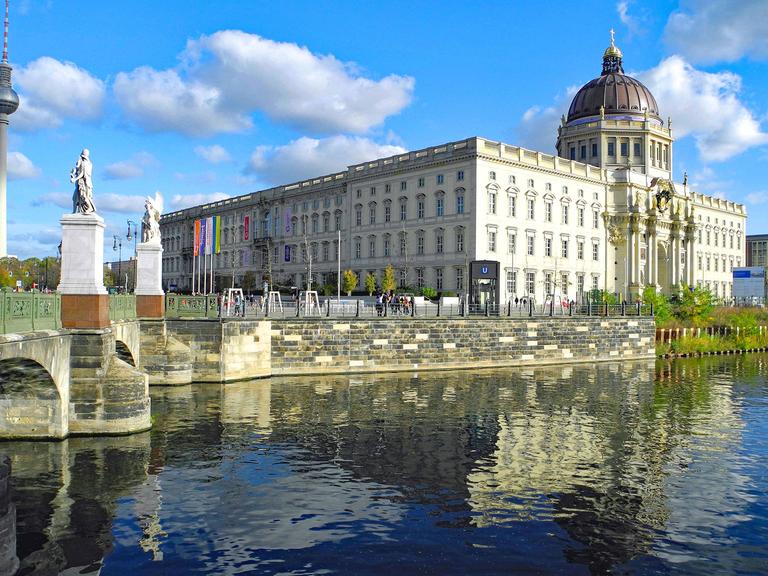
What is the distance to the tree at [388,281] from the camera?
2899 inches

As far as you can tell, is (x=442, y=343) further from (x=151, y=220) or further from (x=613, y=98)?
(x=613, y=98)

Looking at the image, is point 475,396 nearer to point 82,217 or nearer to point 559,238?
point 82,217

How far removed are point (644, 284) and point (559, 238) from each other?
19081 millimetres

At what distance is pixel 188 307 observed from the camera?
36.8 m

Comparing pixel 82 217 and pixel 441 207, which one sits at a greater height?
pixel 441 207

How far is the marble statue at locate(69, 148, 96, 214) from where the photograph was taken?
21828 mm

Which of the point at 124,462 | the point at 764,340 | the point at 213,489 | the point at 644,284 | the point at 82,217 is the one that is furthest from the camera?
the point at 644,284

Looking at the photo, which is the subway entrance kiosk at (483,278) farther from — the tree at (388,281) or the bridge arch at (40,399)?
the bridge arch at (40,399)

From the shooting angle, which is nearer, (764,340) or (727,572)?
(727,572)

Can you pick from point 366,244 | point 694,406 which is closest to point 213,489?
point 694,406

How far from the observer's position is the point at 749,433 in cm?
2605

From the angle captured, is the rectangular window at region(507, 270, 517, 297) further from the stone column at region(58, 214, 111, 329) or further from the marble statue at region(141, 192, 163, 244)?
the stone column at region(58, 214, 111, 329)

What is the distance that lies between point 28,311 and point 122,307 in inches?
392

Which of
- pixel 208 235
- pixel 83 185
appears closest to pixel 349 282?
pixel 208 235
